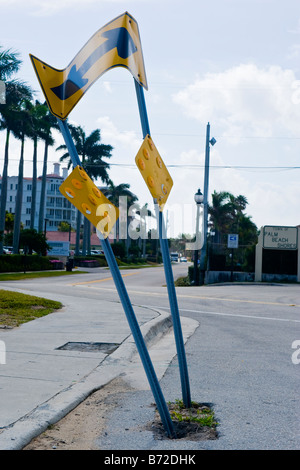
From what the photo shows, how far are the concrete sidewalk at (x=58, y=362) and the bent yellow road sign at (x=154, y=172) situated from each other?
6.87 ft

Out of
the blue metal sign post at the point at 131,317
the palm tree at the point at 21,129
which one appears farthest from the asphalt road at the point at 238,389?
the palm tree at the point at 21,129

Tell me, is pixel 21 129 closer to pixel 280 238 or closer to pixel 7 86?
pixel 7 86

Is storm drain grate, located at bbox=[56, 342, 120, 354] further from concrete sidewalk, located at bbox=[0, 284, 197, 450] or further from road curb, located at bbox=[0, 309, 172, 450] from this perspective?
road curb, located at bbox=[0, 309, 172, 450]

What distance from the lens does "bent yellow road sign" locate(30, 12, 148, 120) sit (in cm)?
417

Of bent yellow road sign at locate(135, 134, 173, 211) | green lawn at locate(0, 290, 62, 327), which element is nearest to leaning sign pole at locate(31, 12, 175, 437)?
bent yellow road sign at locate(135, 134, 173, 211)

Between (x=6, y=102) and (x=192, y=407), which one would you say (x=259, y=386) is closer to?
(x=192, y=407)

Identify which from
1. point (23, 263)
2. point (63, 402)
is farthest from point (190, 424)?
point (23, 263)

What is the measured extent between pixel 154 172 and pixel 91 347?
14.8 feet

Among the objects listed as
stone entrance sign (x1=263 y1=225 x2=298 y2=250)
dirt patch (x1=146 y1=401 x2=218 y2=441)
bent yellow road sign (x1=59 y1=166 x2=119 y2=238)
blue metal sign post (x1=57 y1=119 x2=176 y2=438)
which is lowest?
dirt patch (x1=146 y1=401 x2=218 y2=441)

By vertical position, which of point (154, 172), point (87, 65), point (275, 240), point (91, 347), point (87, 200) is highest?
point (87, 65)

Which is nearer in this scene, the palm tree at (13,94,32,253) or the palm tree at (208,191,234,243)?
the palm tree at (13,94,32,253)

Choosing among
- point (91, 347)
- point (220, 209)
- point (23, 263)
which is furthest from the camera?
point (220, 209)

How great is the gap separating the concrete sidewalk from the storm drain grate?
15mm

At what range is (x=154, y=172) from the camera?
177 inches
